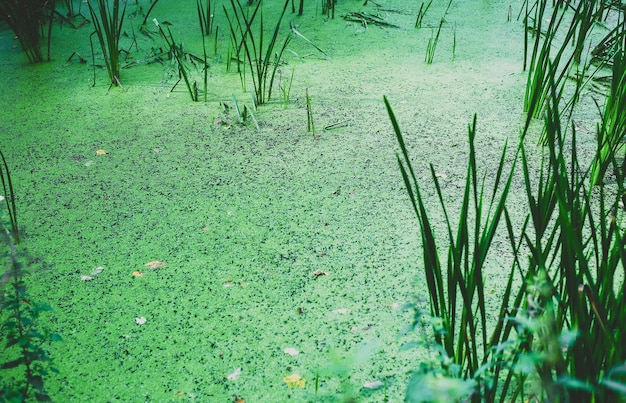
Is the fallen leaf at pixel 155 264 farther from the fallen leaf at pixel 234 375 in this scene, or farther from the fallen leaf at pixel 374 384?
the fallen leaf at pixel 374 384

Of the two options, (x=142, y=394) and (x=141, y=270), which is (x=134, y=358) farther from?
(x=141, y=270)

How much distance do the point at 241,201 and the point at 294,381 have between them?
2.43 ft

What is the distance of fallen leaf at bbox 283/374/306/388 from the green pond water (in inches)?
0.5

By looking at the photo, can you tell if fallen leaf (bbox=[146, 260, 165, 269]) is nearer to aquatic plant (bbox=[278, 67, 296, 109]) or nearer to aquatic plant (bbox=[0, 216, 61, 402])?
aquatic plant (bbox=[0, 216, 61, 402])

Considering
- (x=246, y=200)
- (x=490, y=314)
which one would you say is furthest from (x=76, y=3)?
(x=490, y=314)

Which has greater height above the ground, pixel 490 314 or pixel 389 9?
pixel 389 9

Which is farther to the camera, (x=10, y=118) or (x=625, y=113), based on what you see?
(x=10, y=118)

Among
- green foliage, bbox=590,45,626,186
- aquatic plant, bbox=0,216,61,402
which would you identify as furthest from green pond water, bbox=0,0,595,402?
green foliage, bbox=590,45,626,186

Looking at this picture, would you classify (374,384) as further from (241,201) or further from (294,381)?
(241,201)

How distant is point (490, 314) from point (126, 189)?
1.16 m

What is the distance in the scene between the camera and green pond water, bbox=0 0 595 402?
1239mm

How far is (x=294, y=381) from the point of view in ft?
3.87

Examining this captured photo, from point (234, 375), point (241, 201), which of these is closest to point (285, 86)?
point (241, 201)

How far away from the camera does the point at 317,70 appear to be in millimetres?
2713
